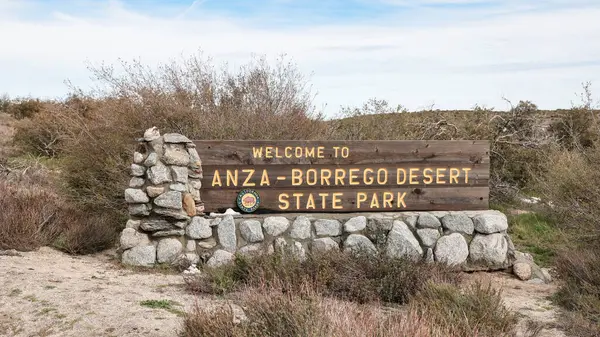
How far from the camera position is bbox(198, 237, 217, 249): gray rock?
853 centimetres

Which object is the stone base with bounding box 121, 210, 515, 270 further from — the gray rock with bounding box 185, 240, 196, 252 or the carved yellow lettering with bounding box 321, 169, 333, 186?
the carved yellow lettering with bounding box 321, 169, 333, 186

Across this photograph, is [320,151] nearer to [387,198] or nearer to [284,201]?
[284,201]

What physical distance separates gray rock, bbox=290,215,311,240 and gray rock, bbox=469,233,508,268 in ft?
7.82

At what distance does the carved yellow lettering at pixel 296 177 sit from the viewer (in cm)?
902

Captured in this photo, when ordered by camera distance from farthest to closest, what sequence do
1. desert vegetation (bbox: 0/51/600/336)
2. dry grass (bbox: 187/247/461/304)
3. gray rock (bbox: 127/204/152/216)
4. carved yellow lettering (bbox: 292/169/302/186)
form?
carved yellow lettering (bbox: 292/169/302/186), gray rock (bbox: 127/204/152/216), dry grass (bbox: 187/247/461/304), desert vegetation (bbox: 0/51/600/336)

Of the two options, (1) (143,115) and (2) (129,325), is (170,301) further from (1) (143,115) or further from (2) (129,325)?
(1) (143,115)

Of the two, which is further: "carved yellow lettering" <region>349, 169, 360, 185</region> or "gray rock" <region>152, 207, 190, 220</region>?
"carved yellow lettering" <region>349, 169, 360, 185</region>

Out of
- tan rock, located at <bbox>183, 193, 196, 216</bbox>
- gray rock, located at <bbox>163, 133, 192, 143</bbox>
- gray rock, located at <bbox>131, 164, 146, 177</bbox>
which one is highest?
gray rock, located at <bbox>163, 133, 192, 143</bbox>

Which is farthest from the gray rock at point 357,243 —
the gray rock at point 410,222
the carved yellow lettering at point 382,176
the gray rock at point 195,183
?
the gray rock at point 195,183

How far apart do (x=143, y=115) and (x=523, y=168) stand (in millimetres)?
9782

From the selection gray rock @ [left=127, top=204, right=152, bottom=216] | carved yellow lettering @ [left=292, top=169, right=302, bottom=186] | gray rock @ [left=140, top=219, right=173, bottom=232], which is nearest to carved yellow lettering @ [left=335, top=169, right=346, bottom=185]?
carved yellow lettering @ [left=292, top=169, right=302, bottom=186]

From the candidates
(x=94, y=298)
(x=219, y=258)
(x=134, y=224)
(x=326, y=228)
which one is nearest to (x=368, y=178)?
(x=326, y=228)

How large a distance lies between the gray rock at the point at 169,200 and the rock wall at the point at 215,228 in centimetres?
1

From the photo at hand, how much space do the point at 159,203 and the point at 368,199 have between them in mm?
2915
